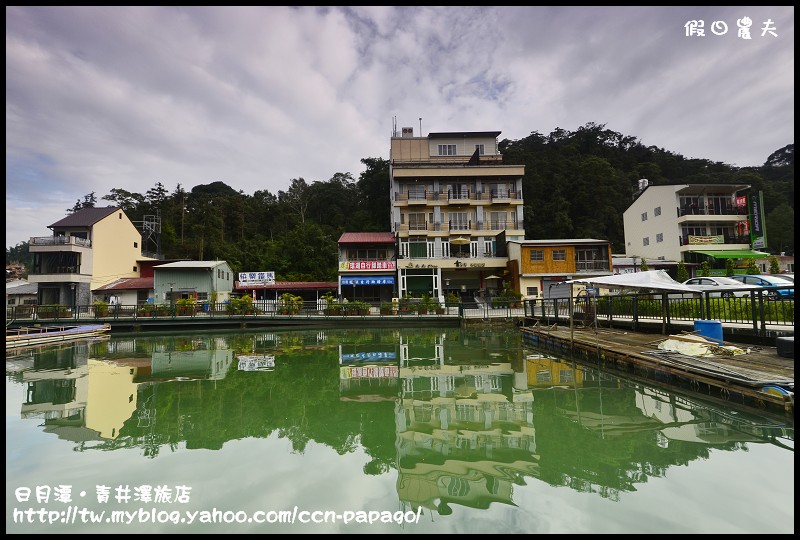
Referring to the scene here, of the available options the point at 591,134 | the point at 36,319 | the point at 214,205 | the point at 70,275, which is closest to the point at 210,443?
the point at 36,319

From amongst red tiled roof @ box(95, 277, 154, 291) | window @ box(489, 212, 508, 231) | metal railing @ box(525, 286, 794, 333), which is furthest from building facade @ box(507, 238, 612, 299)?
red tiled roof @ box(95, 277, 154, 291)

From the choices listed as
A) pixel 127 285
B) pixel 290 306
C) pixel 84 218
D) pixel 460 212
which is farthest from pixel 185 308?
pixel 460 212

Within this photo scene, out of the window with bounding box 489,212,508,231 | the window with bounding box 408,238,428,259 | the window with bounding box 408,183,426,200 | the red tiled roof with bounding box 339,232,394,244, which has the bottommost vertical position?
the window with bounding box 408,238,428,259

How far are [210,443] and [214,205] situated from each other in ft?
147

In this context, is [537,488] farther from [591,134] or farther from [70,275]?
[591,134]

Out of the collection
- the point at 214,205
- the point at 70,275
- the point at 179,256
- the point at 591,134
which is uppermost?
the point at 591,134

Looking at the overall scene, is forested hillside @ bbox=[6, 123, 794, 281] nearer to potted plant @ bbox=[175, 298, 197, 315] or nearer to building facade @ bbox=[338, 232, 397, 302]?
building facade @ bbox=[338, 232, 397, 302]

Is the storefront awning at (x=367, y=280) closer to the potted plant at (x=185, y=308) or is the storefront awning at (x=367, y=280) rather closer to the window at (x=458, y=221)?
the window at (x=458, y=221)

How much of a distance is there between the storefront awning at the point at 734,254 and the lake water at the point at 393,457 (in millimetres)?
27827

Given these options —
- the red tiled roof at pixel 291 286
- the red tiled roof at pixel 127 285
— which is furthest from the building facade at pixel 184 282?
the red tiled roof at pixel 291 286

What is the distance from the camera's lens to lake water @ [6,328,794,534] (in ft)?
11.2

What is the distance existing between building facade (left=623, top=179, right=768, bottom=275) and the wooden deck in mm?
24568

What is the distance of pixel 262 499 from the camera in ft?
12.4

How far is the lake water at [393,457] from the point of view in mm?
3424
